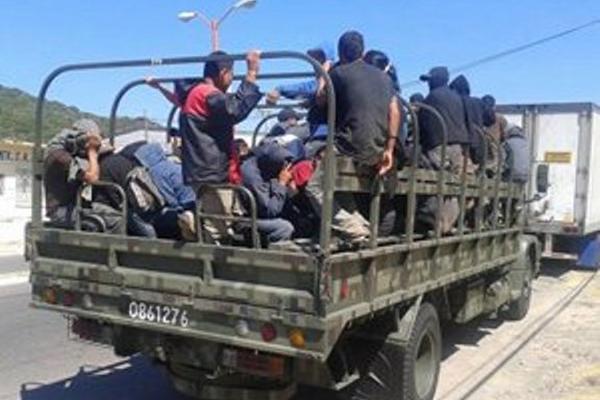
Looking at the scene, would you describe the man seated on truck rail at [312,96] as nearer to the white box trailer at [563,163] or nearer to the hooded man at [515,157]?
the hooded man at [515,157]

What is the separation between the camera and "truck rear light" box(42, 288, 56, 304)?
19.8 feet

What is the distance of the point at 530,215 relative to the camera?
52.1 feet

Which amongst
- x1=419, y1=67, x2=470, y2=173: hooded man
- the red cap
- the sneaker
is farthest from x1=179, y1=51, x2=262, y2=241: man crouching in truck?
x1=419, y1=67, x2=470, y2=173: hooded man

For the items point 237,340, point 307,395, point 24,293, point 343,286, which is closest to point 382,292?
point 343,286

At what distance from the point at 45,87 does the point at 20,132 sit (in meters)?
72.9

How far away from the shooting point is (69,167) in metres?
6.27

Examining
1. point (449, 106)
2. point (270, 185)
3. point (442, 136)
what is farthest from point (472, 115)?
point (270, 185)

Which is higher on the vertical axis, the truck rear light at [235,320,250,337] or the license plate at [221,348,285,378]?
the truck rear light at [235,320,250,337]

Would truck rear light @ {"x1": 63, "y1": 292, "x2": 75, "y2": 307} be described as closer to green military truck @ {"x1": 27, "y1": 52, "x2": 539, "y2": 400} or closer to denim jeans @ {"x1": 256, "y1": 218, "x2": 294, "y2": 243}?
green military truck @ {"x1": 27, "y1": 52, "x2": 539, "y2": 400}

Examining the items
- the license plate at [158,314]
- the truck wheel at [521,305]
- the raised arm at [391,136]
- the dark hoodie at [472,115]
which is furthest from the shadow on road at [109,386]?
the truck wheel at [521,305]

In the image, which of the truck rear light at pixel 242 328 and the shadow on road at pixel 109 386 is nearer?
the truck rear light at pixel 242 328

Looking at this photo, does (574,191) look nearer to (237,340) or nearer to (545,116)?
(545,116)

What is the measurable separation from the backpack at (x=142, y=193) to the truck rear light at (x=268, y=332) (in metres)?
1.49

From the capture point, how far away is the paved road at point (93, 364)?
7188 mm
